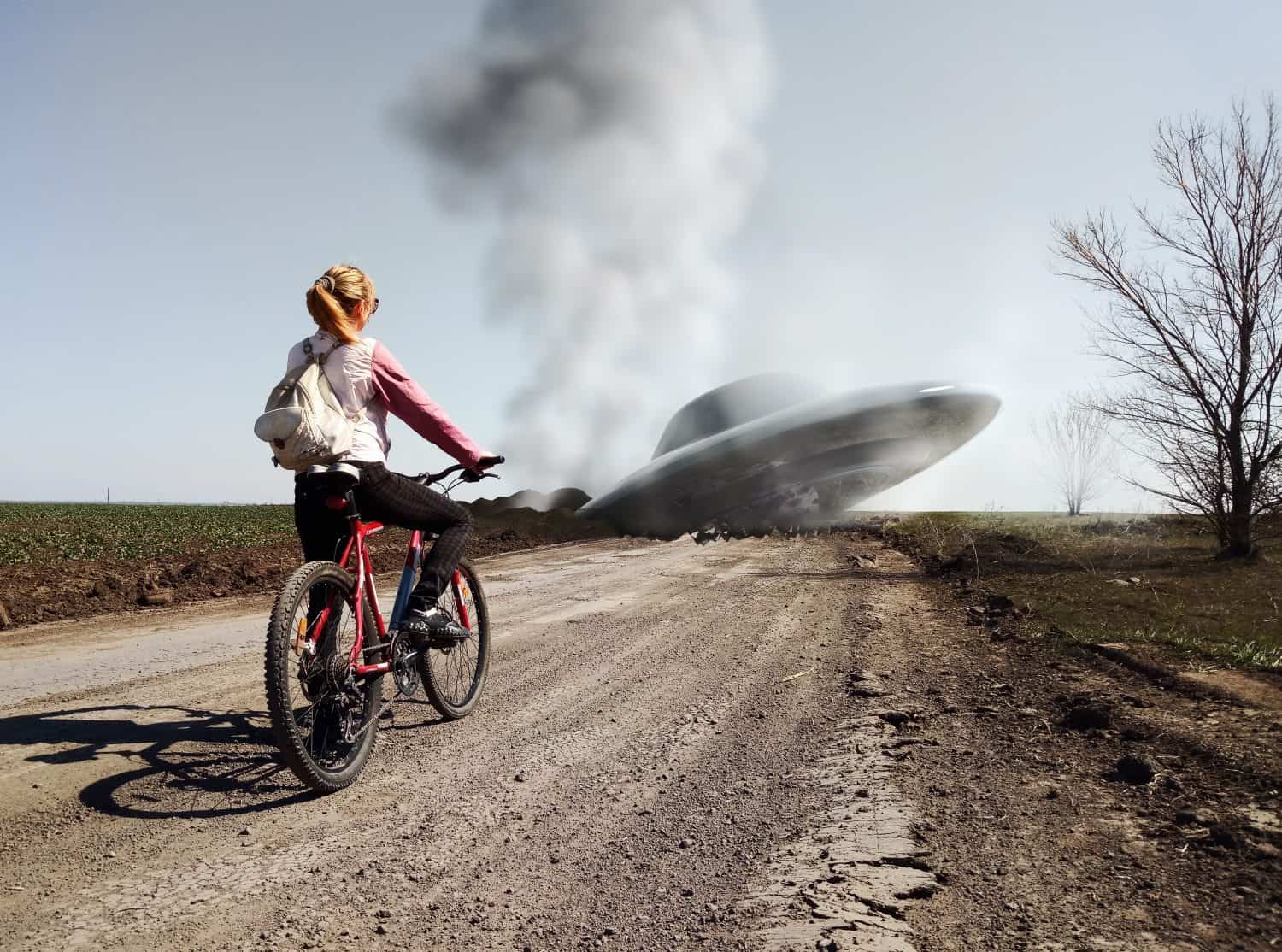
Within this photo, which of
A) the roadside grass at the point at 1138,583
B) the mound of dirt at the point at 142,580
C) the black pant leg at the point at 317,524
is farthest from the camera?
the mound of dirt at the point at 142,580

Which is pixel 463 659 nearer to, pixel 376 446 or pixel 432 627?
pixel 432 627

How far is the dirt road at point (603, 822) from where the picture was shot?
2217 mm

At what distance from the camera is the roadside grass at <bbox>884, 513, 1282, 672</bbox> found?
252 inches

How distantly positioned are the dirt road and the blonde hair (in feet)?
6.57

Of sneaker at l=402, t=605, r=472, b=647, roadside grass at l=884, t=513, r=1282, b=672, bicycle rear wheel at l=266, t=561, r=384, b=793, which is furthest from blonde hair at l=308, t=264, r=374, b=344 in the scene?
roadside grass at l=884, t=513, r=1282, b=672

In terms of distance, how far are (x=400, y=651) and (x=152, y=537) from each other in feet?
67.4

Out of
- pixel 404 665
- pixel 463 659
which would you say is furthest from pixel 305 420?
pixel 463 659

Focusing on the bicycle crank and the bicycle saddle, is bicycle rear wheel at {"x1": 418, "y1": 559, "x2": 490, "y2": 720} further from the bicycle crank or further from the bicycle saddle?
the bicycle saddle

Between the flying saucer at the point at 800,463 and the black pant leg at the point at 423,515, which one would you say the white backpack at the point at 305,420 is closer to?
the black pant leg at the point at 423,515

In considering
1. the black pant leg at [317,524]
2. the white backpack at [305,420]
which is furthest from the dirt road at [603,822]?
the white backpack at [305,420]

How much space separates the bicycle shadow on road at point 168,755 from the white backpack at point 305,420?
1361 mm

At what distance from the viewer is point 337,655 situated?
133 inches

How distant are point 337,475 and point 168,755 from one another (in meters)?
1.58

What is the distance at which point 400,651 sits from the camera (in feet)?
12.5
